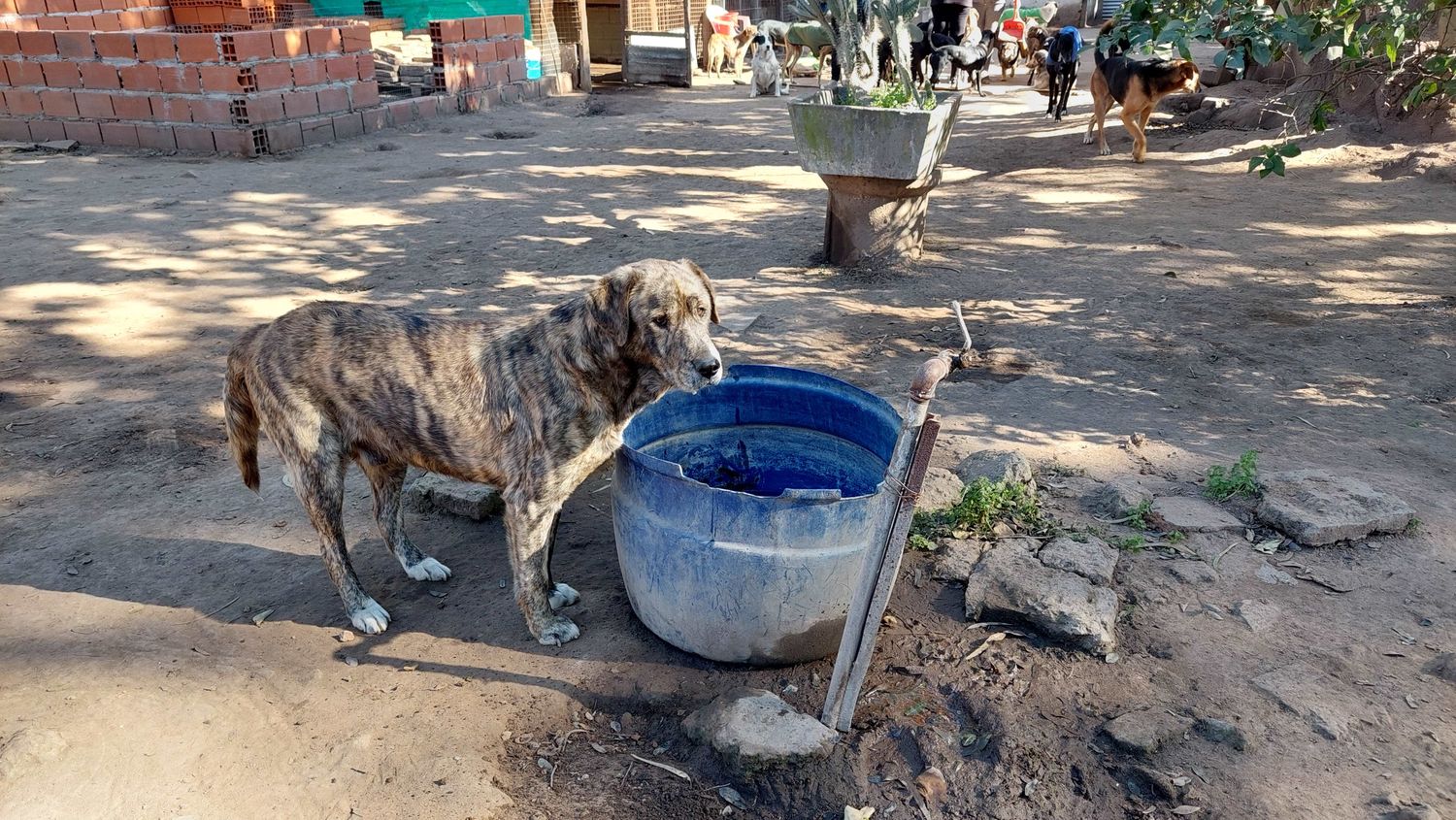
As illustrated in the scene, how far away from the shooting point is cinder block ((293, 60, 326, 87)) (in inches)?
477

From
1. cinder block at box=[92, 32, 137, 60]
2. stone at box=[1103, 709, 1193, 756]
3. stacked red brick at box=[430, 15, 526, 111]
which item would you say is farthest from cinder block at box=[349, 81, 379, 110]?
stone at box=[1103, 709, 1193, 756]

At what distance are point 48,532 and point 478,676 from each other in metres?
2.29

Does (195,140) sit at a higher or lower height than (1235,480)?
higher

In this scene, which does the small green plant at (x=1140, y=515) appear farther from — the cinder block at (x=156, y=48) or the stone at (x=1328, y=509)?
the cinder block at (x=156, y=48)

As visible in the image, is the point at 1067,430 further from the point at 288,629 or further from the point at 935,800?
the point at 288,629

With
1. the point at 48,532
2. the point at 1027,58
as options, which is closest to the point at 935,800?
the point at 48,532

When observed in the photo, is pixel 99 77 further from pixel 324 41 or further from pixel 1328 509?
pixel 1328 509

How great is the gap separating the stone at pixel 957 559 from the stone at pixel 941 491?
23 cm

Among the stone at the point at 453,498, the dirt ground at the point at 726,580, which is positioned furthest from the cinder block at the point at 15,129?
the stone at the point at 453,498

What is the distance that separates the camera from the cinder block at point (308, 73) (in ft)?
39.8

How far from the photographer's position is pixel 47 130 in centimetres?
1230

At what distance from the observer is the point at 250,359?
3494mm

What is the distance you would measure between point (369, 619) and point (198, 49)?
1044 centimetres

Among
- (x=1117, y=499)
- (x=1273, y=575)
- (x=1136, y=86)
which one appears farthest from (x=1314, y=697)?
(x=1136, y=86)
